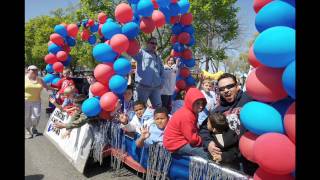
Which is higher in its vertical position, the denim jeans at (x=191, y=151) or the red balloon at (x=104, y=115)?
the red balloon at (x=104, y=115)

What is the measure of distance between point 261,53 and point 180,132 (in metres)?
1.81

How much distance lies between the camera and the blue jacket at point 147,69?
566cm

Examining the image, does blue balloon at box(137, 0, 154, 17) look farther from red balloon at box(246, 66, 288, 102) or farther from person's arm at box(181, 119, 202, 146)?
red balloon at box(246, 66, 288, 102)

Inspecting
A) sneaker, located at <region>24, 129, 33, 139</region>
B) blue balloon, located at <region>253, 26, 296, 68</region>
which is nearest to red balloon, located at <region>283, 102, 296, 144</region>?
blue balloon, located at <region>253, 26, 296, 68</region>

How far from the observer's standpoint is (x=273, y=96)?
7.64 ft

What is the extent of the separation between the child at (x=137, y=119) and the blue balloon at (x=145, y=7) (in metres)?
1.46

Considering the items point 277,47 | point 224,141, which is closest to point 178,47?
point 224,141

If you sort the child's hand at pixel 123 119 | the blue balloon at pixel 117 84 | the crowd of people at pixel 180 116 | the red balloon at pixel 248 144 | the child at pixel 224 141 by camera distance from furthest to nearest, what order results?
the blue balloon at pixel 117 84
the child's hand at pixel 123 119
the crowd of people at pixel 180 116
the child at pixel 224 141
the red balloon at pixel 248 144

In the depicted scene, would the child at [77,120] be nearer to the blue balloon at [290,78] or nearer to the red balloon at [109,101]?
the red balloon at [109,101]

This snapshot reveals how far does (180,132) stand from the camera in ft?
12.6

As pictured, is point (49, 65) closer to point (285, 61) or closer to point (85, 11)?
point (285, 61)

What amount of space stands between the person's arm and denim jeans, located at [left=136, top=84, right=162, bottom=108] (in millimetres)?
2051

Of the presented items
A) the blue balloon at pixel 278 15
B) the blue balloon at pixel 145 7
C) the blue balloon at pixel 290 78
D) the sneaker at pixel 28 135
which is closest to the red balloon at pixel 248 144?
the blue balloon at pixel 290 78
